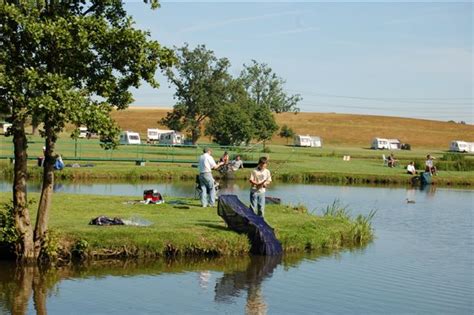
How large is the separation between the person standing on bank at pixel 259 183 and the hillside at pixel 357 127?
98.5m

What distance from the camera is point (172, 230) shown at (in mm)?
19359

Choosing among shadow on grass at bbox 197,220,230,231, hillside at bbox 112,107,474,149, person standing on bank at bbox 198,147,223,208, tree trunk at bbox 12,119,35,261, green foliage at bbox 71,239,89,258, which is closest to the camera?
tree trunk at bbox 12,119,35,261

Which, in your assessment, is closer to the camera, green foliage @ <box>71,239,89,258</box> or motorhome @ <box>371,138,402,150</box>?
green foliage @ <box>71,239,89,258</box>

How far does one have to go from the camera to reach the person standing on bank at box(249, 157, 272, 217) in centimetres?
2133

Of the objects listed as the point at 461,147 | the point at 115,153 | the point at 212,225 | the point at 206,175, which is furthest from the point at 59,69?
the point at 461,147

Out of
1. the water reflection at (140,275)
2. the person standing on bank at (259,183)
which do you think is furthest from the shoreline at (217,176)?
the water reflection at (140,275)

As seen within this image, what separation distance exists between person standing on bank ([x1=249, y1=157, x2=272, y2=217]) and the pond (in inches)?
87.7

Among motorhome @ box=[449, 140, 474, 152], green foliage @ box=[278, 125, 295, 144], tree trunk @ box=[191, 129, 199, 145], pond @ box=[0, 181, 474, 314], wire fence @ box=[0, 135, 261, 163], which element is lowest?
pond @ box=[0, 181, 474, 314]

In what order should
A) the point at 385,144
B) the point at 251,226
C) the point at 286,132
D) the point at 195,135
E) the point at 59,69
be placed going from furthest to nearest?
the point at 286,132 < the point at 385,144 < the point at 195,135 < the point at 251,226 < the point at 59,69

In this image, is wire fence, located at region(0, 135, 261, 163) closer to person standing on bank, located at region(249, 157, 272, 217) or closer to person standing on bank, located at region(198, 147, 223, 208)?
person standing on bank, located at region(198, 147, 223, 208)

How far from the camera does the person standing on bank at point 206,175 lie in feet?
78.1

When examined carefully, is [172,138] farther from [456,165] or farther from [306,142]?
[456,165]

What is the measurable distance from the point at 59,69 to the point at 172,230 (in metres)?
5.00

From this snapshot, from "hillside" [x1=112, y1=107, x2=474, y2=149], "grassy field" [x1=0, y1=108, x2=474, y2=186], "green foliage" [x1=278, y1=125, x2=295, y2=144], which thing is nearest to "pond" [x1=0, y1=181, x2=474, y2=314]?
"grassy field" [x1=0, y1=108, x2=474, y2=186]
